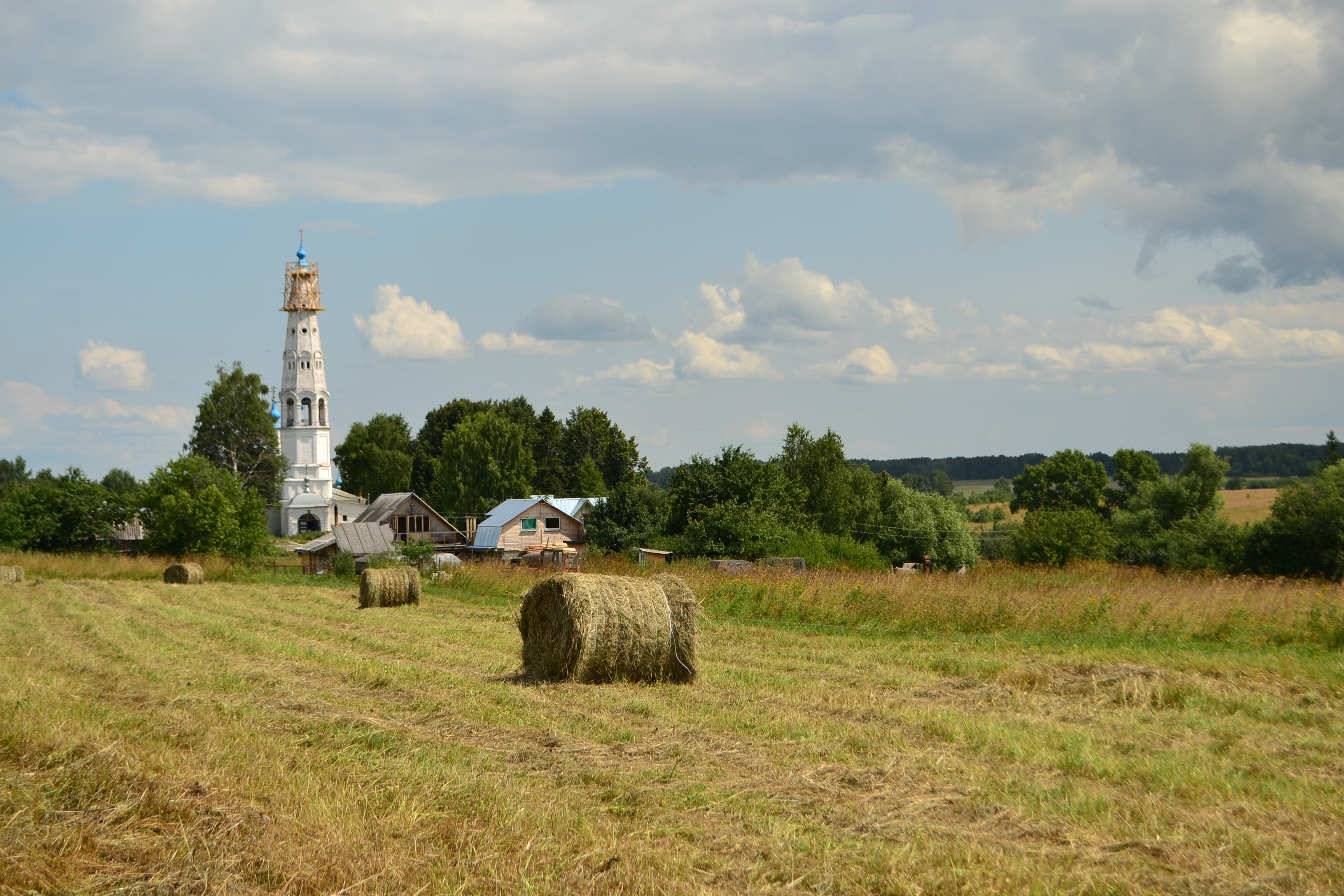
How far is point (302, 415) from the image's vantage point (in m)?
83.8

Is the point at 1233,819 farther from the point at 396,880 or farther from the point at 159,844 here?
the point at 159,844

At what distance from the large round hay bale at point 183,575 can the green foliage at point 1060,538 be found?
3928 cm

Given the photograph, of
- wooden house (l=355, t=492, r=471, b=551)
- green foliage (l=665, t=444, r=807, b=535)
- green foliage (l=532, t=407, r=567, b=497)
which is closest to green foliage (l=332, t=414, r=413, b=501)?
green foliage (l=532, t=407, r=567, b=497)

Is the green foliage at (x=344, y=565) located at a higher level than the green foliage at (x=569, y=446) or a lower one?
lower

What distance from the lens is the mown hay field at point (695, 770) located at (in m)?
5.37

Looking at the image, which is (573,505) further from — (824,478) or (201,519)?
(201,519)

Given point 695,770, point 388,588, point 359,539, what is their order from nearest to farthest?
point 695,770
point 388,588
point 359,539

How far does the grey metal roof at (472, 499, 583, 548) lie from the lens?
67.5 meters

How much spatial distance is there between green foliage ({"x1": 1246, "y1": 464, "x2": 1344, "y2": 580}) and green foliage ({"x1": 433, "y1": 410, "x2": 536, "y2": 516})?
56075 millimetres

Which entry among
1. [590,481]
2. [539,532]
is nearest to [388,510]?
[539,532]

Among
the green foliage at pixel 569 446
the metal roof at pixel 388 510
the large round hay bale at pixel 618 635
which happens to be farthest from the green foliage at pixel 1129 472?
the large round hay bale at pixel 618 635

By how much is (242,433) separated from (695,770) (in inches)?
3420

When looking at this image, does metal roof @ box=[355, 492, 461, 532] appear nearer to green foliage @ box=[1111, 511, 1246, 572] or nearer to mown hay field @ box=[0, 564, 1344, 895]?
green foliage @ box=[1111, 511, 1246, 572]

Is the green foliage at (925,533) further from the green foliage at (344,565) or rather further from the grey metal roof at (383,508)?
the green foliage at (344,565)
